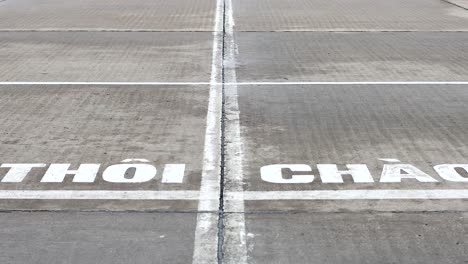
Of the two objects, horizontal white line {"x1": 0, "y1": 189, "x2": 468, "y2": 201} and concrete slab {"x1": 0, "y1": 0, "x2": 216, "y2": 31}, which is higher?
horizontal white line {"x1": 0, "y1": 189, "x2": 468, "y2": 201}

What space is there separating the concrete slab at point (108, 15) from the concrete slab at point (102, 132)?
6053 mm

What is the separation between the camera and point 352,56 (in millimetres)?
12648

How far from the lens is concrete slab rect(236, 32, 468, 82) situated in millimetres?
11164

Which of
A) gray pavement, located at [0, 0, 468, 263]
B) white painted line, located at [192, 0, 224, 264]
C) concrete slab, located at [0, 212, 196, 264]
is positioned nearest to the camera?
concrete slab, located at [0, 212, 196, 264]

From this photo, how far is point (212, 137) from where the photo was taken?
8.06 metres

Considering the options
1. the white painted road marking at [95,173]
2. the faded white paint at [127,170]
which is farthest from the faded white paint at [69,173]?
the faded white paint at [127,170]

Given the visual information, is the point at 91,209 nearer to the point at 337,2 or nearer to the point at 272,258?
the point at 272,258

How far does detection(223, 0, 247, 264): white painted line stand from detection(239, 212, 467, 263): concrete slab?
76 mm

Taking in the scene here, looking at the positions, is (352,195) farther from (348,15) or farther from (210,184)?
(348,15)

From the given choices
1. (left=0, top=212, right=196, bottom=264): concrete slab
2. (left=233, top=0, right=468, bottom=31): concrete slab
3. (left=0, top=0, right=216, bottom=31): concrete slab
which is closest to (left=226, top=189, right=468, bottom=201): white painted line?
(left=0, top=212, right=196, bottom=264): concrete slab

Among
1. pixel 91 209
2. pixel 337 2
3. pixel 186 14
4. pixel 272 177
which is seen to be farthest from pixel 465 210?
pixel 337 2

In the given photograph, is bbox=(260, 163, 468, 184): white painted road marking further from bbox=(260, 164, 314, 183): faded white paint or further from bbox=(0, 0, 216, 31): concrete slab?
bbox=(0, 0, 216, 31): concrete slab

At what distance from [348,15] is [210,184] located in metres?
12.3

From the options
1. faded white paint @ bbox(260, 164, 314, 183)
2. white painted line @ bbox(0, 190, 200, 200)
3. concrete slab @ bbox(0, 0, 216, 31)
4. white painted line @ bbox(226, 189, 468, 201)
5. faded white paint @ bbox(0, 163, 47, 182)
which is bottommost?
concrete slab @ bbox(0, 0, 216, 31)
